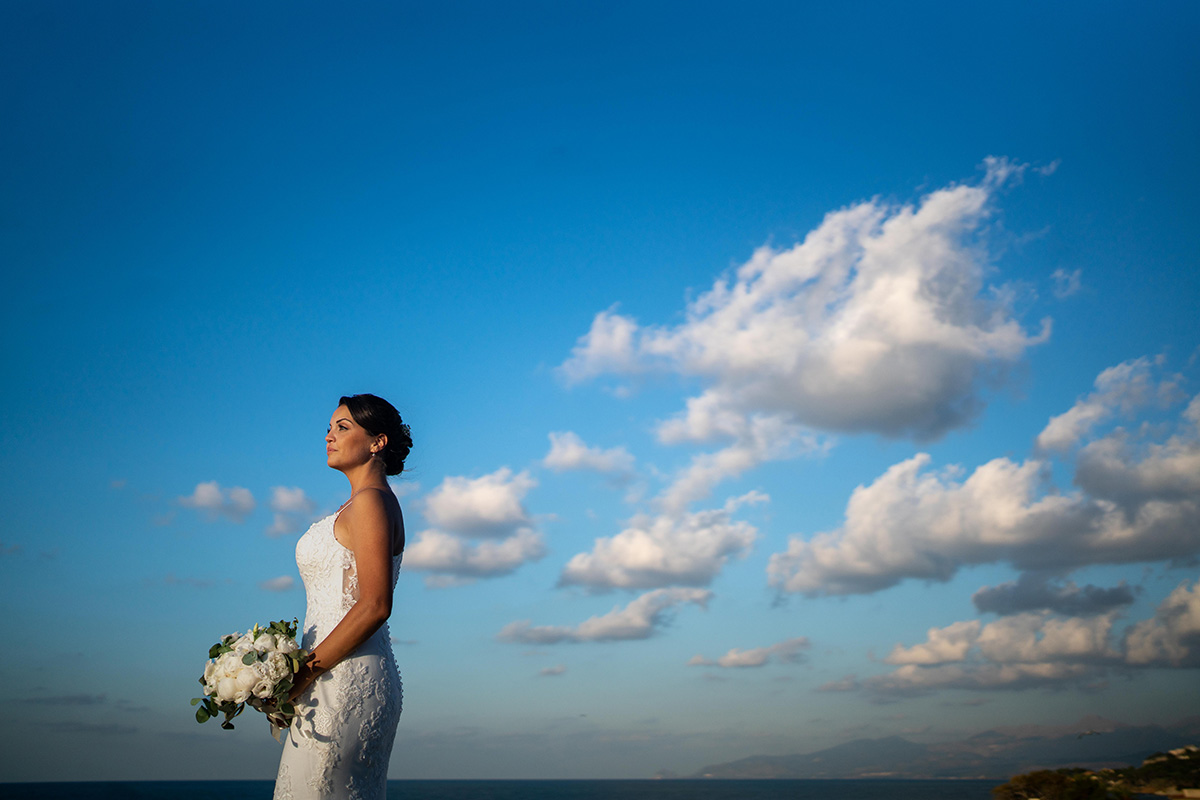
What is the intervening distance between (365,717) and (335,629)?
503mm

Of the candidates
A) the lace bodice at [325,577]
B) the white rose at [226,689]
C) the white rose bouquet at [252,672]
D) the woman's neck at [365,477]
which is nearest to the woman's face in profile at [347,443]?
the woman's neck at [365,477]

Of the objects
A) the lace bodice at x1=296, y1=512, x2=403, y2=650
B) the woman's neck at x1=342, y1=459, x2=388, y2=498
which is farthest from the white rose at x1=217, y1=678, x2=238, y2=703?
the woman's neck at x1=342, y1=459, x2=388, y2=498

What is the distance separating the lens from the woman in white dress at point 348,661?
3922 millimetres

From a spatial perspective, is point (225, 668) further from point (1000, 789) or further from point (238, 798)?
point (238, 798)

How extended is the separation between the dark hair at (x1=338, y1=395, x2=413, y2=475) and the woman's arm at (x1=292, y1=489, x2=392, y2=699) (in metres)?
0.71

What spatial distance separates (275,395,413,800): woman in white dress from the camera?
3.92m

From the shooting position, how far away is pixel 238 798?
370ft

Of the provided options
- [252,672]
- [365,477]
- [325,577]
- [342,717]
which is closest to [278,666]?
[252,672]

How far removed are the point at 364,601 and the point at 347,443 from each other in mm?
1063

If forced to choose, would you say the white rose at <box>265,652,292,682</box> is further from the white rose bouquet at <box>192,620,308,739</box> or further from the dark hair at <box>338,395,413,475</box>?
the dark hair at <box>338,395,413,475</box>

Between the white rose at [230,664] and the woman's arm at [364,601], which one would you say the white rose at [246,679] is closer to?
the white rose at [230,664]

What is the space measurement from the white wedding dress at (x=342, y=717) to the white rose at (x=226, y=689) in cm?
38

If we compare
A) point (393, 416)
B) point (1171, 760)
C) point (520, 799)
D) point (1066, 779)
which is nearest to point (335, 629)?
point (393, 416)

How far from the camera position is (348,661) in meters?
4.02
